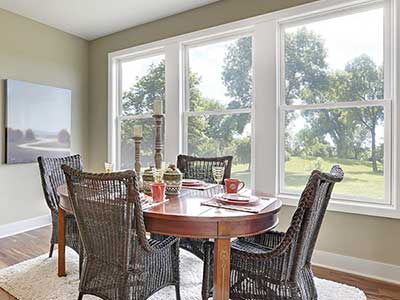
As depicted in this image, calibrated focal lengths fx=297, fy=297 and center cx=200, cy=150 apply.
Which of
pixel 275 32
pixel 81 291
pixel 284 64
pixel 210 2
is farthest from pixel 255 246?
pixel 210 2

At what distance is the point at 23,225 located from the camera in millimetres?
3852

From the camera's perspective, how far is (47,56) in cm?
413

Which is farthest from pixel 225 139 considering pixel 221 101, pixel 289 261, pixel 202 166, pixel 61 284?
pixel 61 284

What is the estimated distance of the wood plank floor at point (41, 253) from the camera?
2.34 meters

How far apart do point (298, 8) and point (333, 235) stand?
7.31 ft

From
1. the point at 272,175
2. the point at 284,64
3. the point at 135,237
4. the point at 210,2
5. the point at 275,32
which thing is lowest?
the point at 135,237

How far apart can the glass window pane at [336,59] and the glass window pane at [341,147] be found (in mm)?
165

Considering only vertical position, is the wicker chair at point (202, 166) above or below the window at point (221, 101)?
below

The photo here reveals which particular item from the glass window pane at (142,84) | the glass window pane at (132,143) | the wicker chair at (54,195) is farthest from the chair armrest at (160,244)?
the glass window pane at (142,84)

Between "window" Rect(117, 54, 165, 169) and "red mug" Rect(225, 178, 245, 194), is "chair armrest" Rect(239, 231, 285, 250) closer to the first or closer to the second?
"red mug" Rect(225, 178, 245, 194)

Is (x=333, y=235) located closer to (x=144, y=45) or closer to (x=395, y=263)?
(x=395, y=263)

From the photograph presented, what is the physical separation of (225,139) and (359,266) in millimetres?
1840

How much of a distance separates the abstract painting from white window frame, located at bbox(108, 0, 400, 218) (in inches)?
46.8

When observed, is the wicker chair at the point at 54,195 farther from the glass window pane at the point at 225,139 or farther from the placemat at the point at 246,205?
the glass window pane at the point at 225,139
